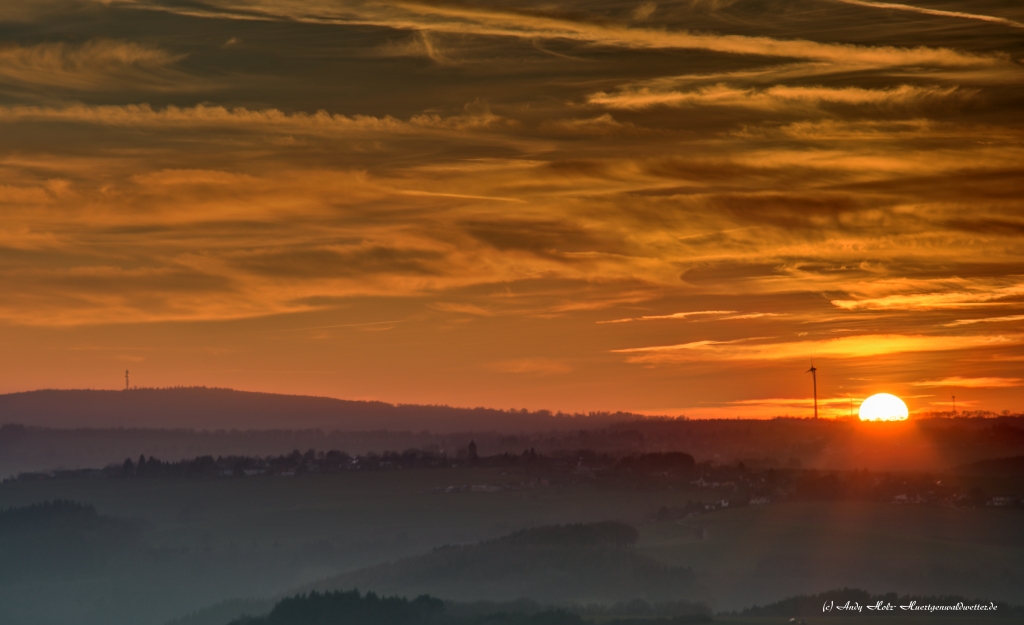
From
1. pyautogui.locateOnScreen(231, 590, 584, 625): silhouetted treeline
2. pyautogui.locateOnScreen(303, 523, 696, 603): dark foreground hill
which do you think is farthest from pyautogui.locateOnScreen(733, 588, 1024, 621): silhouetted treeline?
pyautogui.locateOnScreen(303, 523, 696, 603): dark foreground hill

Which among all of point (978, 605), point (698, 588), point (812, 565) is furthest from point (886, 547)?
point (978, 605)

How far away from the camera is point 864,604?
413ft

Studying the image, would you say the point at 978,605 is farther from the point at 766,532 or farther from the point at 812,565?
the point at 766,532

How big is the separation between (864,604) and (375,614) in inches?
2512

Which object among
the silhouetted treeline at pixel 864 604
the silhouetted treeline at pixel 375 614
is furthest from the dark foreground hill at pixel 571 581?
the silhouetted treeline at pixel 864 604

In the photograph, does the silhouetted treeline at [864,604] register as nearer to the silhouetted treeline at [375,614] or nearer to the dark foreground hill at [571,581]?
the silhouetted treeline at [375,614]

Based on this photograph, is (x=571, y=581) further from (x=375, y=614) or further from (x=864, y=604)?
(x=864, y=604)

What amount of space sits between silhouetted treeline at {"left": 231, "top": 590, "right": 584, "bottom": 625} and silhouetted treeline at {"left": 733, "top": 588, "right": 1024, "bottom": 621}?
22.1 meters

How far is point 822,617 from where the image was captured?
11200cm

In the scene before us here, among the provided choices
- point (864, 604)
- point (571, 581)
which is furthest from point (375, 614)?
point (864, 604)

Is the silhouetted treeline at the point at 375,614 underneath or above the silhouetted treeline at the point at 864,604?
underneath

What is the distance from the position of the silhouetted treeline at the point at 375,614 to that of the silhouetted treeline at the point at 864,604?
22137 mm

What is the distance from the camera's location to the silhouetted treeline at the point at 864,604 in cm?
11300

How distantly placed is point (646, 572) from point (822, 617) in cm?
5921
